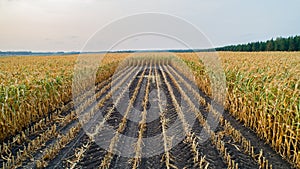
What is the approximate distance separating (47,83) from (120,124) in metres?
3.36

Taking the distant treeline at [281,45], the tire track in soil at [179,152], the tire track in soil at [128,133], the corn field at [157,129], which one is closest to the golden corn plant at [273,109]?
the corn field at [157,129]

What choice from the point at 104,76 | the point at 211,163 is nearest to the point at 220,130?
the point at 211,163

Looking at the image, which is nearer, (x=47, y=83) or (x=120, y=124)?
(x=120, y=124)

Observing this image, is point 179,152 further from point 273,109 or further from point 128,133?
point 273,109

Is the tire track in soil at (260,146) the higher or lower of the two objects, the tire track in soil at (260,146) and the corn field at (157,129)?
the lower

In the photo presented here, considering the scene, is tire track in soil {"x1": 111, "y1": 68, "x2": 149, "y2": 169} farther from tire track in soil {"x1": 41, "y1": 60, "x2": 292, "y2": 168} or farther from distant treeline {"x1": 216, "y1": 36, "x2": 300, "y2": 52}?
distant treeline {"x1": 216, "y1": 36, "x2": 300, "y2": 52}

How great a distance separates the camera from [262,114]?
6184 mm

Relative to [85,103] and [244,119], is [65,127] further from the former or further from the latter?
[244,119]

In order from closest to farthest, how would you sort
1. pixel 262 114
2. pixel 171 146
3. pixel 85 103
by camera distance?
pixel 171 146
pixel 262 114
pixel 85 103

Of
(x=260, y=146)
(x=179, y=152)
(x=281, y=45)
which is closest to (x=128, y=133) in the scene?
(x=179, y=152)

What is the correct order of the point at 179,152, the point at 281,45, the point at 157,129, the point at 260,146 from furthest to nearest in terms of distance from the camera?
1. the point at 281,45
2. the point at 157,129
3. the point at 260,146
4. the point at 179,152

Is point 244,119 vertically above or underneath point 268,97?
underneath

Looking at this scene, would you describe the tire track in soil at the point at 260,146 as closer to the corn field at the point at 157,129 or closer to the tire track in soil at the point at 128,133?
the corn field at the point at 157,129

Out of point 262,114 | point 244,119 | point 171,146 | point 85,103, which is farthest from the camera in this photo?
point 85,103
